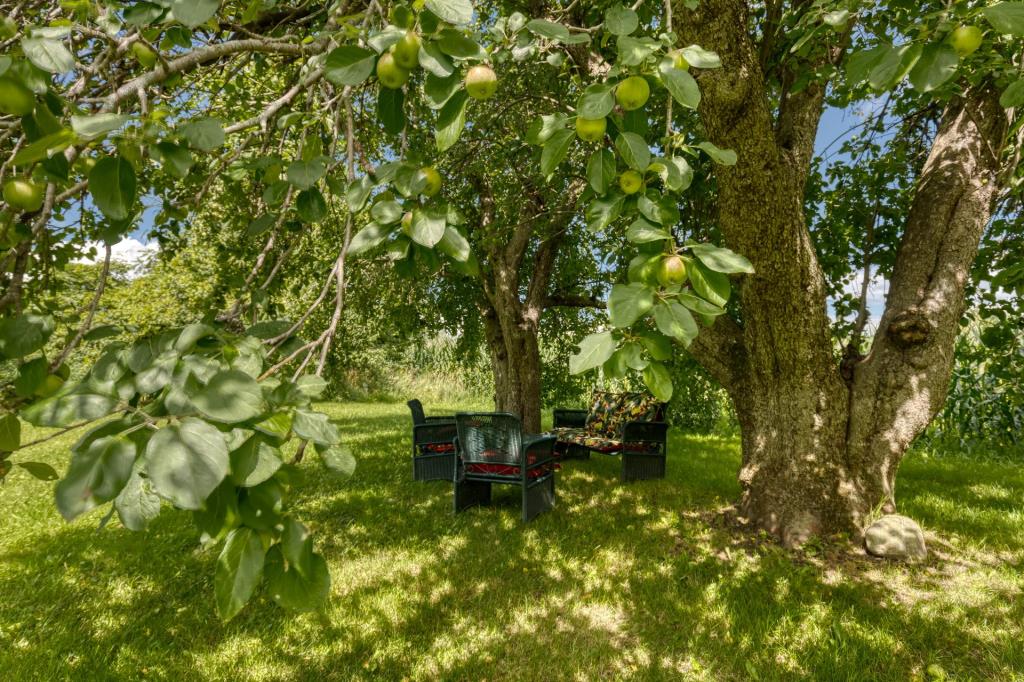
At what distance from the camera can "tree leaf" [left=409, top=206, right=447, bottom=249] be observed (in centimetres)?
96

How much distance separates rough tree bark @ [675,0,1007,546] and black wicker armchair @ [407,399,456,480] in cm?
Result: 348

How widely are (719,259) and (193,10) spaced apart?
0.99m

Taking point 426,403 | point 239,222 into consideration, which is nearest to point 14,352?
point 239,222

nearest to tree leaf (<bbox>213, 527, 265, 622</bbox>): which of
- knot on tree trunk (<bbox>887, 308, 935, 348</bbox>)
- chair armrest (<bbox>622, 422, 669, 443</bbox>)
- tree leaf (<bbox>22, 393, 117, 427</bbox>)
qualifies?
tree leaf (<bbox>22, 393, 117, 427</bbox>)

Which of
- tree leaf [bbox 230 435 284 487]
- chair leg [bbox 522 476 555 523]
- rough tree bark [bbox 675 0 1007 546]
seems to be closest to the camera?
tree leaf [bbox 230 435 284 487]

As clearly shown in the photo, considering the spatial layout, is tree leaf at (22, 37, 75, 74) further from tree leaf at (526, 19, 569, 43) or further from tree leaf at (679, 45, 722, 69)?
tree leaf at (679, 45, 722, 69)

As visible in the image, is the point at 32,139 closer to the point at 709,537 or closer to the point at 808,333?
the point at 808,333

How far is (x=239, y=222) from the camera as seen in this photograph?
10.6 ft

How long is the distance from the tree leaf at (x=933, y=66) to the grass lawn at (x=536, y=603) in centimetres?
276

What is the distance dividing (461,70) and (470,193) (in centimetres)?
599

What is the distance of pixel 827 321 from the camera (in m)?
3.99

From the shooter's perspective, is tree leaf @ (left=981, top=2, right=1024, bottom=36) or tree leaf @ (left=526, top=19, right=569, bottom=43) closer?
tree leaf @ (left=981, top=2, right=1024, bottom=36)

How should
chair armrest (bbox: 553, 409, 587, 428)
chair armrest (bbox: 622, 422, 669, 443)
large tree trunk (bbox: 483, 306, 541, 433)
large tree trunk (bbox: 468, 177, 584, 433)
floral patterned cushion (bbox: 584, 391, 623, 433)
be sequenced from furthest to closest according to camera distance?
chair armrest (bbox: 553, 409, 587, 428)
floral patterned cushion (bbox: 584, 391, 623, 433)
large tree trunk (bbox: 483, 306, 541, 433)
large tree trunk (bbox: 468, 177, 584, 433)
chair armrest (bbox: 622, 422, 669, 443)

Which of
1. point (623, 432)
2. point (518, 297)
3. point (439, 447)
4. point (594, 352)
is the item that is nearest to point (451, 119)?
point (594, 352)
